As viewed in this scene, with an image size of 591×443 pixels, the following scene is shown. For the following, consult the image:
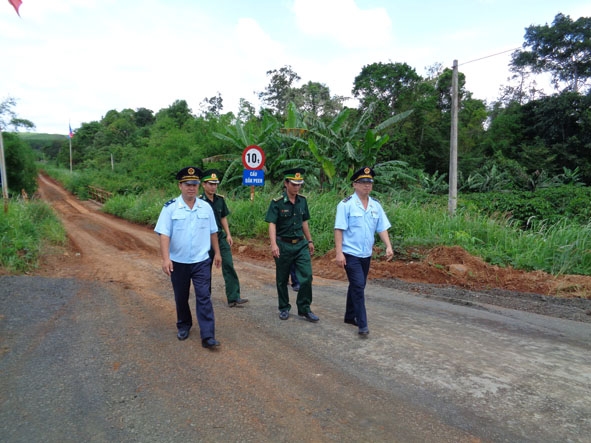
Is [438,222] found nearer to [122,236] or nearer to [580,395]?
[580,395]

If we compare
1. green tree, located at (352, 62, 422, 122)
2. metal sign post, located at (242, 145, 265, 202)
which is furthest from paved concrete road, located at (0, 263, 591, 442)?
green tree, located at (352, 62, 422, 122)

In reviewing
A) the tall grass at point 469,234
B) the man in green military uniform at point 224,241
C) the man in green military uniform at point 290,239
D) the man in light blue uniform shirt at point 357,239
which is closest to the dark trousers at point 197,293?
the man in green military uniform at point 290,239

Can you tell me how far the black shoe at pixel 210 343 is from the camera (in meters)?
4.14

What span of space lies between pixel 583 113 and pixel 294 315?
29335mm

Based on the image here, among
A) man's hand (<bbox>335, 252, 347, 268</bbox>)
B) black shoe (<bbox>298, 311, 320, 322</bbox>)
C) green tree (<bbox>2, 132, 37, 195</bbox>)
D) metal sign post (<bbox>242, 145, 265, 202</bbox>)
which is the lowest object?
black shoe (<bbox>298, 311, 320, 322</bbox>)

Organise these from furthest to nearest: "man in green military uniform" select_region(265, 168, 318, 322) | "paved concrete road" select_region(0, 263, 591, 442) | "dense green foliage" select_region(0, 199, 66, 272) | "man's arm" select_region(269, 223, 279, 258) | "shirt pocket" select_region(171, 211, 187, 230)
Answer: "dense green foliage" select_region(0, 199, 66, 272) < "man in green military uniform" select_region(265, 168, 318, 322) < "man's arm" select_region(269, 223, 279, 258) < "shirt pocket" select_region(171, 211, 187, 230) < "paved concrete road" select_region(0, 263, 591, 442)

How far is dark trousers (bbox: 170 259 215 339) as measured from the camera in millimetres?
4199

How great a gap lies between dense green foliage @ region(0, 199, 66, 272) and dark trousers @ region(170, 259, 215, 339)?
5.04 metres

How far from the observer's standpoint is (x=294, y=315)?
530cm

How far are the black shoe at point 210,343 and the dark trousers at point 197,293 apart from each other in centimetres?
3

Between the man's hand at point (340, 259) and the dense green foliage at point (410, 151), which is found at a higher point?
the dense green foliage at point (410, 151)

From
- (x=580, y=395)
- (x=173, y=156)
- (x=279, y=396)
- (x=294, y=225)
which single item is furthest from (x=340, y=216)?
(x=173, y=156)

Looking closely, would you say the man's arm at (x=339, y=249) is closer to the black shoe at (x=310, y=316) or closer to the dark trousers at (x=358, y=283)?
the dark trousers at (x=358, y=283)

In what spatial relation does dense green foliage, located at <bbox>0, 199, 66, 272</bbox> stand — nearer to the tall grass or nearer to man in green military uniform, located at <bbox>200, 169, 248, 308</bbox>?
man in green military uniform, located at <bbox>200, 169, 248, 308</bbox>
